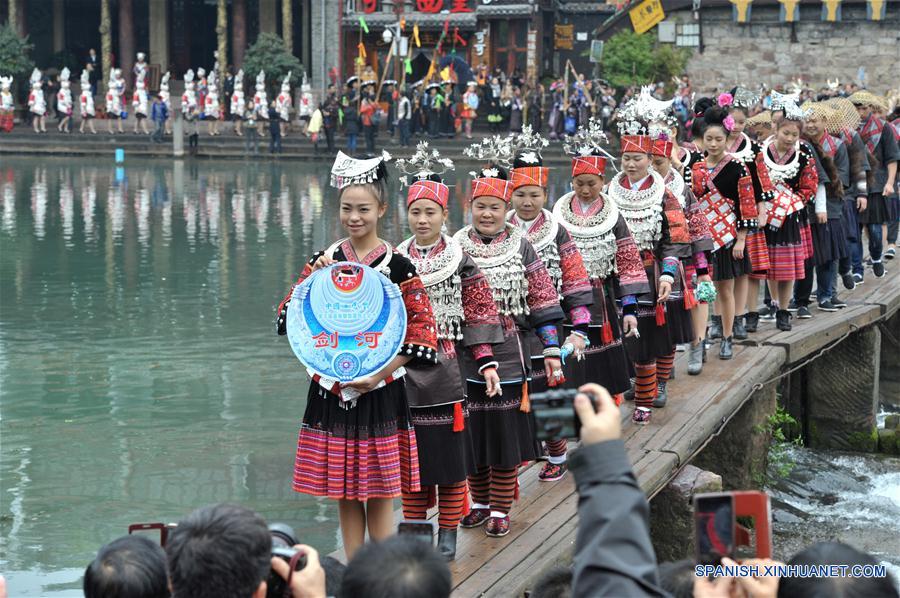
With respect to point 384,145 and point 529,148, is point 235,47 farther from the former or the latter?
point 529,148

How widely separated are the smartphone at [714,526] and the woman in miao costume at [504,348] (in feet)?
10.0

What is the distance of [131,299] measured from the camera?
42.9 ft

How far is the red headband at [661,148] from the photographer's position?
7821 mm

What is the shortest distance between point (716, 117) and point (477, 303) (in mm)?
3790

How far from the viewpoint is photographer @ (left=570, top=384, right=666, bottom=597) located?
2.44m

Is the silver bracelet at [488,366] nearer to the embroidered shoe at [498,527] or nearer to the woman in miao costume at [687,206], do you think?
the embroidered shoe at [498,527]

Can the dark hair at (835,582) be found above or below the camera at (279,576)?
above

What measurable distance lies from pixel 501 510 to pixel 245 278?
8972 mm

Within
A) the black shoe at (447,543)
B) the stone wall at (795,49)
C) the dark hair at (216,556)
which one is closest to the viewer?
the dark hair at (216,556)

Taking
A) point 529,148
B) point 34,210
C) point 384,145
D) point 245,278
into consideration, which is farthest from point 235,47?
point 529,148

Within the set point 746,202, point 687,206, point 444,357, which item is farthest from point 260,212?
point 444,357

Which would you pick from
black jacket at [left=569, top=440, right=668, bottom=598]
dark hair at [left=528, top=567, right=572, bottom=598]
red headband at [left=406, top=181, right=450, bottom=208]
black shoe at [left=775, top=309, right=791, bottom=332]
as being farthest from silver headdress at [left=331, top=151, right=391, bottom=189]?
black shoe at [left=775, top=309, right=791, bottom=332]

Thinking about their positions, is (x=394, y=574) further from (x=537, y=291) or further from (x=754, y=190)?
(x=754, y=190)

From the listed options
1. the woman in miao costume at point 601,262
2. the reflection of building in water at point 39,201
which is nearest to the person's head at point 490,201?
the woman in miao costume at point 601,262
